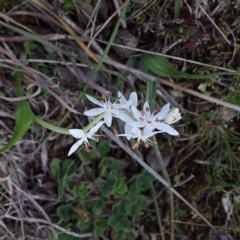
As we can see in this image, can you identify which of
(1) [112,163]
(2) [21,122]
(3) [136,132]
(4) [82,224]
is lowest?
(4) [82,224]

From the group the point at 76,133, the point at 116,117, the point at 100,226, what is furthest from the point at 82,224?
the point at 76,133

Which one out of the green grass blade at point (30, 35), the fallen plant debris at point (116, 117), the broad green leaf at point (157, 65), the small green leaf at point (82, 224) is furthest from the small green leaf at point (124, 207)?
the green grass blade at point (30, 35)

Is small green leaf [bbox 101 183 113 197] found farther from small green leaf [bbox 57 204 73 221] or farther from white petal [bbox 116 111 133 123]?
white petal [bbox 116 111 133 123]

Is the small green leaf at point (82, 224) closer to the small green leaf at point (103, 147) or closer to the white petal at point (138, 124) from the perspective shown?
the small green leaf at point (103, 147)

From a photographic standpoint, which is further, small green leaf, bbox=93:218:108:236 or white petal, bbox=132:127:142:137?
small green leaf, bbox=93:218:108:236

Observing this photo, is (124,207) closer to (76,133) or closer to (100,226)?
(100,226)

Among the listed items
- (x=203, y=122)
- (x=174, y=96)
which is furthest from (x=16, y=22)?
(x=203, y=122)

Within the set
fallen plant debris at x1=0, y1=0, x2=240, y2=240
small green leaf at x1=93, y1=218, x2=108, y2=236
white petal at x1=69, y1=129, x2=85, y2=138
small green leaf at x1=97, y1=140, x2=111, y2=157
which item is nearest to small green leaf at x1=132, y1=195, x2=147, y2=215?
fallen plant debris at x1=0, y1=0, x2=240, y2=240

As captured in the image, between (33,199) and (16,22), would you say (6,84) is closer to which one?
(16,22)
